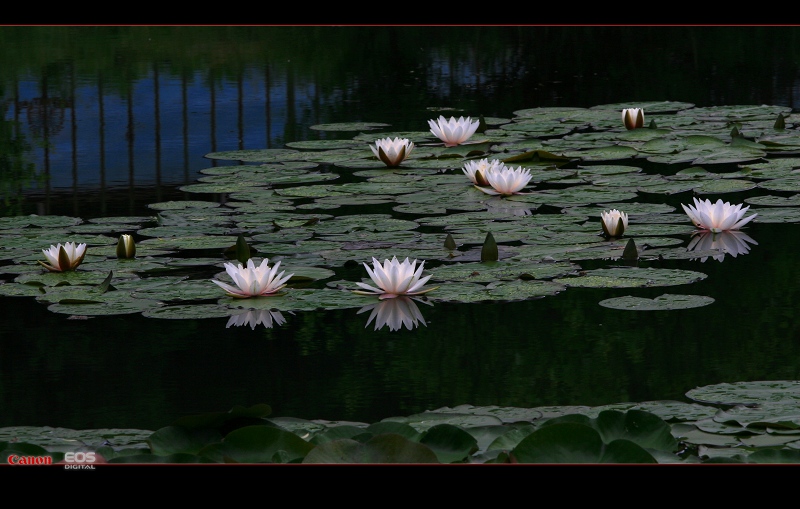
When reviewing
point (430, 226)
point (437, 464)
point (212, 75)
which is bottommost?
point (437, 464)

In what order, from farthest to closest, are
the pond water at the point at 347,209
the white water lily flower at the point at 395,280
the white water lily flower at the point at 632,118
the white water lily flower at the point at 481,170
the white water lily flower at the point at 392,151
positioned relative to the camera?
1. the white water lily flower at the point at 632,118
2. the white water lily flower at the point at 392,151
3. the white water lily flower at the point at 481,170
4. the white water lily flower at the point at 395,280
5. the pond water at the point at 347,209

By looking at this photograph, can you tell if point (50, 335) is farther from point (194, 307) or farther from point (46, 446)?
point (46, 446)

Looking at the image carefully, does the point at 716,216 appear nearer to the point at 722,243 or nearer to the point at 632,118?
the point at 722,243

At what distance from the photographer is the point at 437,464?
272 cm

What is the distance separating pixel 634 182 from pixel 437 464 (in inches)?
174

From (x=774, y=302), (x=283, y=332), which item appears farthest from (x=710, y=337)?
(x=283, y=332)

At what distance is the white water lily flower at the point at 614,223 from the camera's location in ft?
18.0

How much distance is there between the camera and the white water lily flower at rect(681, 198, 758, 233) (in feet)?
18.5

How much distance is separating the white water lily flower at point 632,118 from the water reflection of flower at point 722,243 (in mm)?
2952

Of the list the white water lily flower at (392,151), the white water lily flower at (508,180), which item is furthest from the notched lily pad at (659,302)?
the white water lily flower at (392,151)

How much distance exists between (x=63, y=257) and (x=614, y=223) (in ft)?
8.65

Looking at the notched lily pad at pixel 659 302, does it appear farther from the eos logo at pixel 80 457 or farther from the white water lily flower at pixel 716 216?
the eos logo at pixel 80 457

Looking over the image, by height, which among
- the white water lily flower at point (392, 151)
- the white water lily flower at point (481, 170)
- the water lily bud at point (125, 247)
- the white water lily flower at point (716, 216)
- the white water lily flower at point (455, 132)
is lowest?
the water lily bud at point (125, 247)

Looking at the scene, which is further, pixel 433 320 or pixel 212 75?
pixel 212 75
